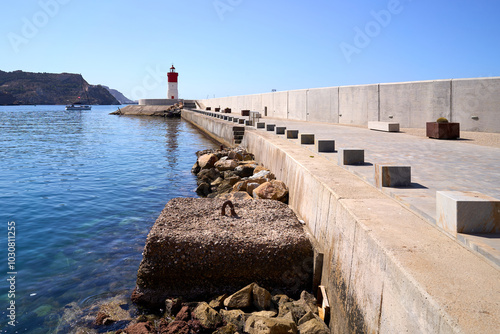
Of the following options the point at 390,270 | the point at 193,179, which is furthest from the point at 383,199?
the point at 193,179

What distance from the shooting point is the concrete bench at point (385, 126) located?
1327 cm

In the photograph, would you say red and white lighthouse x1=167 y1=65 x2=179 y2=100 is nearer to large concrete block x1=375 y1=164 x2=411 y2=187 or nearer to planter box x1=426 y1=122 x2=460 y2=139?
planter box x1=426 y1=122 x2=460 y2=139

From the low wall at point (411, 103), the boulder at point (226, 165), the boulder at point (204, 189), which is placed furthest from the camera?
the boulder at point (226, 165)

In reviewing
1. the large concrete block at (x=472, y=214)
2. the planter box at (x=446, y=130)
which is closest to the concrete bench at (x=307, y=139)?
the planter box at (x=446, y=130)

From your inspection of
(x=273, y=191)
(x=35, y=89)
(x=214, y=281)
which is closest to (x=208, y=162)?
(x=273, y=191)

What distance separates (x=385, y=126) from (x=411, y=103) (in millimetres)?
1620

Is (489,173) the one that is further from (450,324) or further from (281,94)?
(281,94)

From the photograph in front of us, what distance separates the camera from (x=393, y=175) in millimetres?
4617

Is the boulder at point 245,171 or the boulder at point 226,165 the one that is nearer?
the boulder at point 245,171

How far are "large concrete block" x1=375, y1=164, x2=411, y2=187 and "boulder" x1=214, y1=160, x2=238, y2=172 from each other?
757cm

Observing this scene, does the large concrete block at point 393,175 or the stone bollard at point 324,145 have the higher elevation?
the stone bollard at point 324,145

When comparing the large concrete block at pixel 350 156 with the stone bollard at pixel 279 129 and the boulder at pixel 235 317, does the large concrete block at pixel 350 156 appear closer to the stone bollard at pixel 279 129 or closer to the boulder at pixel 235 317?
the boulder at pixel 235 317

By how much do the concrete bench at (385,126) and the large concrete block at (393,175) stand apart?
918 cm

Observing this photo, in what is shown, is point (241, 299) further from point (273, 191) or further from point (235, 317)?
point (273, 191)
